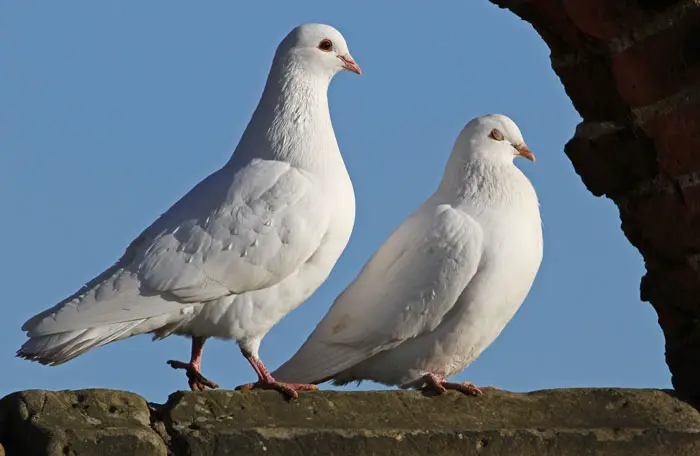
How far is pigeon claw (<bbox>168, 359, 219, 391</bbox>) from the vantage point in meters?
4.21

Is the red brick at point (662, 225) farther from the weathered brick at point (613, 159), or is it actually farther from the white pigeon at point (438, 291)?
the white pigeon at point (438, 291)

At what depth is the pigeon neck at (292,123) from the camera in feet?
14.6

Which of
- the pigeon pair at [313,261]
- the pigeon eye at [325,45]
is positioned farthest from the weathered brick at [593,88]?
the pigeon eye at [325,45]

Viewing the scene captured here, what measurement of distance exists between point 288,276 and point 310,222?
0.20 meters

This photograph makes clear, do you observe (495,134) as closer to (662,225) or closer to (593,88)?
(593,88)

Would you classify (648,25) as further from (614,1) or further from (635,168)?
(635,168)

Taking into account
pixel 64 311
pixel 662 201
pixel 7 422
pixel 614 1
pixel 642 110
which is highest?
pixel 614 1

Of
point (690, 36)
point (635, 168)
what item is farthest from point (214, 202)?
point (690, 36)

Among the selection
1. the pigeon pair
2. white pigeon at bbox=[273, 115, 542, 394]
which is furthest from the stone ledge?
white pigeon at bbox=[273, 115, 542, 394]

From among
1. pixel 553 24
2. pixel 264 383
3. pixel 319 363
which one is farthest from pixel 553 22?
pixel 319 363

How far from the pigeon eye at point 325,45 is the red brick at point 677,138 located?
190cm

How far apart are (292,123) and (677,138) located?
178cm

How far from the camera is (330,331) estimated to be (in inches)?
185

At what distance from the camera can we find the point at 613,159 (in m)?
3.31
